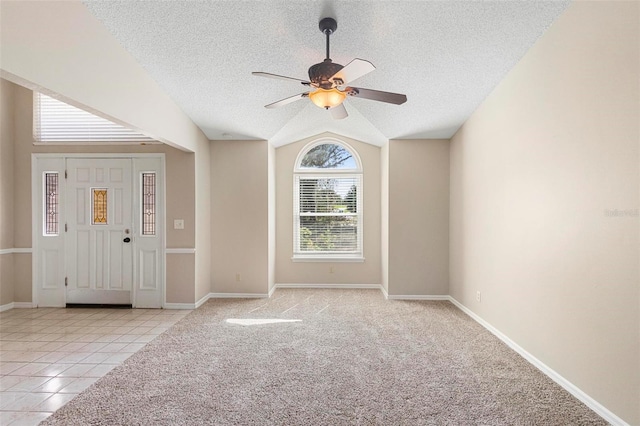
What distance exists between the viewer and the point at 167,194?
4.82 meters

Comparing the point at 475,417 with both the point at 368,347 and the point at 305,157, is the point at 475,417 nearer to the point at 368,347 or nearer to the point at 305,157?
the point at 368,347

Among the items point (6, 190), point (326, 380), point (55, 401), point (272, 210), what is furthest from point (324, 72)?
point (6, 190)

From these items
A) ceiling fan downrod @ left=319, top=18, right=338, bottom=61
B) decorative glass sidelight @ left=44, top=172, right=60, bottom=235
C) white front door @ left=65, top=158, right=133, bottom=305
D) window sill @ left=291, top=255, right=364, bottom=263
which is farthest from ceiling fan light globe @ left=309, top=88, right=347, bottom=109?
decorative glass sidelight @ left=44, top=172, right=60, bottom=235

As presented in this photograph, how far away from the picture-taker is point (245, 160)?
541 cm

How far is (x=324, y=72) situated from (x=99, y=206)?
4.00 meters

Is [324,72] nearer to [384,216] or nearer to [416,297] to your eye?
[384,216]

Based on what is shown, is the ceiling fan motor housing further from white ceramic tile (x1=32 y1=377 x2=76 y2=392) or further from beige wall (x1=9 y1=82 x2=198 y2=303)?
white ceramic tile (x1=32 y1=377 x2=76 y2=392)

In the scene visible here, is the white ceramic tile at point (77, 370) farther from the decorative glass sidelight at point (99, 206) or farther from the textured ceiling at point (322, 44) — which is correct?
the textured ceiling at point (322, 44)

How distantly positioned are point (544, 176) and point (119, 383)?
3.79 m

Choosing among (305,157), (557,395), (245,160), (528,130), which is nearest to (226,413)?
(557,395)

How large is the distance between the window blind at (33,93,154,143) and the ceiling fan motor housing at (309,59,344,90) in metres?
3.17

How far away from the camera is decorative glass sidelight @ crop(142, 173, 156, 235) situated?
4.86 metres

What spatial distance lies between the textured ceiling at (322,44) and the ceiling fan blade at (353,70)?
1.81 feet

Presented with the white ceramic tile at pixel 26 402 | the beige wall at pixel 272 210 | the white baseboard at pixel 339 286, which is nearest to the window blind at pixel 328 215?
the beige wall at pixel 272 210
